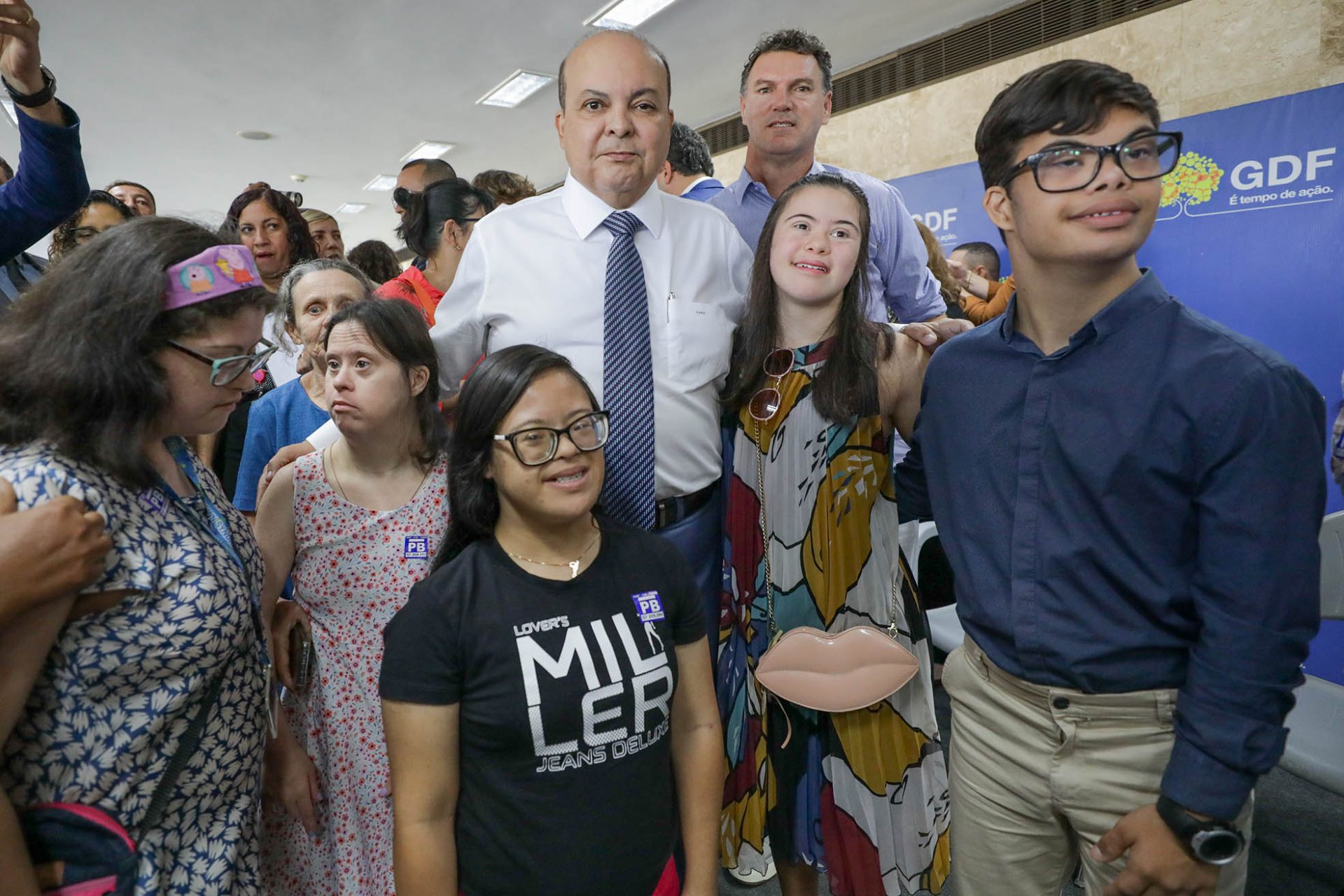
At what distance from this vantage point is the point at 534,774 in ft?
3.87

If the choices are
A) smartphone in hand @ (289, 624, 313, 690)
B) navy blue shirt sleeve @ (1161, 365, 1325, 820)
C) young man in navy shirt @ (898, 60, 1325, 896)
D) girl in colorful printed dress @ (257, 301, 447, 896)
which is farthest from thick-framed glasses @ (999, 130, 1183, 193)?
smartphone in hand @ (289, 624, 313, 690)

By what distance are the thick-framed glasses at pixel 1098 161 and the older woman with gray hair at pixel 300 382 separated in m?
1.63

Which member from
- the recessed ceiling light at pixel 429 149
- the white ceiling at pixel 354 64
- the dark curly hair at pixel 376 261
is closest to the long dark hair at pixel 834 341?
the dark curly hair at pixel 376 261

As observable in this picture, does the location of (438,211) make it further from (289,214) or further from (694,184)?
(694,184)

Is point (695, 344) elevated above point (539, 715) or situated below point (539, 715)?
above

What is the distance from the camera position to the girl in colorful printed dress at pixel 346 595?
4.91 ft

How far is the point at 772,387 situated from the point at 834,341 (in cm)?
17

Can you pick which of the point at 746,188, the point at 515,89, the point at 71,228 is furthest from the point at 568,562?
the point at 515,89

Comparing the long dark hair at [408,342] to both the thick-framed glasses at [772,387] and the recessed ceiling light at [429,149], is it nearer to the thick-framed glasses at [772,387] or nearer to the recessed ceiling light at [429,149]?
the thick-framed glasses at [772,387]

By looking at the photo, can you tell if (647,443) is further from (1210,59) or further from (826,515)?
(1210,59)

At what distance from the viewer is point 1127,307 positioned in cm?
113

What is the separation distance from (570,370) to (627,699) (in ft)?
1.80

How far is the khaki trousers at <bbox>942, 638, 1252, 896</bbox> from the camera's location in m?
1.12

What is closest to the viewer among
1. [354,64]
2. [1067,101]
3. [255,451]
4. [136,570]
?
[136,570]
